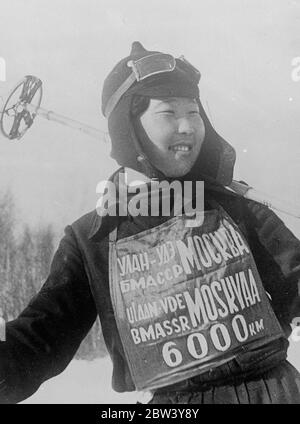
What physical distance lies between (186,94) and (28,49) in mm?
471

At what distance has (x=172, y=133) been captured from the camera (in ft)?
3.73

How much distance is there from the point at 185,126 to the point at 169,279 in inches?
15.0

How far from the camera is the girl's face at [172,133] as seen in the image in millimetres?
1133

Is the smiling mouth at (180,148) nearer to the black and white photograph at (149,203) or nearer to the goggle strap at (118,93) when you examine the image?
the black and white photograph at (149,203)

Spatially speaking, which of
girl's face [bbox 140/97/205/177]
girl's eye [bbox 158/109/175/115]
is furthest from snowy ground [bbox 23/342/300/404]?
girl's eye [bbox 158/109/175/115]

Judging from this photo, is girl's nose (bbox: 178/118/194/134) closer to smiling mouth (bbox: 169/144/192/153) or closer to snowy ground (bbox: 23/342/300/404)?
smiling mouth (bbox: 169/144/192/153)

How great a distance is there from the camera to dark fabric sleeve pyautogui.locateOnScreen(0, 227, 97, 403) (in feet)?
3.37

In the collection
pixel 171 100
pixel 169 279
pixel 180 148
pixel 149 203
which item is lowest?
pixel 169 279

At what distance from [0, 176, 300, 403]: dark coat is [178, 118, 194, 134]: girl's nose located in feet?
0.57

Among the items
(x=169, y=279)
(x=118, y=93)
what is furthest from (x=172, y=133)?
(x=169, y=279)

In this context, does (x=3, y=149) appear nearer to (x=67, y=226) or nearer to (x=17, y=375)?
(x=67, y=226)

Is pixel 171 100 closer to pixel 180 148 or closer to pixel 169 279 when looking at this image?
pixel 180 148

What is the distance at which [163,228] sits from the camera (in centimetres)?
115

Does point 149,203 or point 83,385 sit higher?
point 149,203
